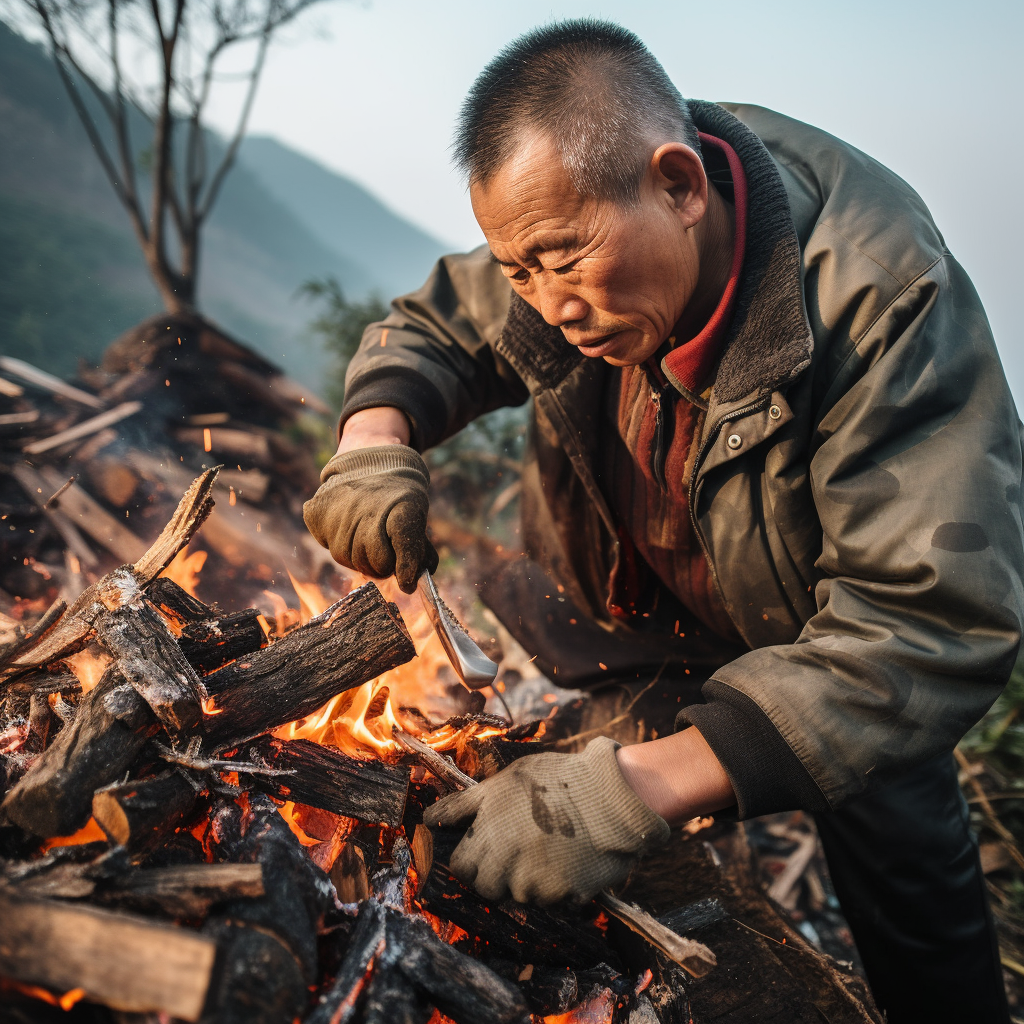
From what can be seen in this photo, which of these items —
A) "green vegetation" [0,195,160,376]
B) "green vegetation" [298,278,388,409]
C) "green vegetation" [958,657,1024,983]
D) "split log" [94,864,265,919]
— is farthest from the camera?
"green vegetation" [0,195,160,376]

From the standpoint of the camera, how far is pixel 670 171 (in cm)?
185

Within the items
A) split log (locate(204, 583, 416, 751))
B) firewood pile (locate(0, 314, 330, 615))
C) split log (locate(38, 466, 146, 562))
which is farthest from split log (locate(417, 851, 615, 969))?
split log (locate(38, 466, 146, 562))

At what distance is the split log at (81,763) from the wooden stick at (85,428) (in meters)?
3.72

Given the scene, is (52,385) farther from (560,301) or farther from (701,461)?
(701,461)

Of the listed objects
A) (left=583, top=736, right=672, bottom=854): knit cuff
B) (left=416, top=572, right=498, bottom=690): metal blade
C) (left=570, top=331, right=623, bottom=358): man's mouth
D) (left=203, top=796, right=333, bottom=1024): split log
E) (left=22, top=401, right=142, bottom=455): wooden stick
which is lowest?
(left=22, top=401, right=142, bottom=455): wooden stick

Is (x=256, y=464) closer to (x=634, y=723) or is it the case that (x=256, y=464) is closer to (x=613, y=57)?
(x=634, y=723)

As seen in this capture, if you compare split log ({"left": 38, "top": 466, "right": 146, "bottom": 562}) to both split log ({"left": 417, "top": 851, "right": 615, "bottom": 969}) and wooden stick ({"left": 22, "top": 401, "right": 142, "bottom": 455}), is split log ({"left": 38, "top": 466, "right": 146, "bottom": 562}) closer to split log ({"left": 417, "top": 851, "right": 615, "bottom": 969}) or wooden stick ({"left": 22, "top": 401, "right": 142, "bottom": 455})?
wooden stick ({"left": 22, "top": 401, "right": 142, "bottom": 455})

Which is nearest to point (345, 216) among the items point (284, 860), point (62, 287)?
point (62, 287)

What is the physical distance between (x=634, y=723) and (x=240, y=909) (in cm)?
210

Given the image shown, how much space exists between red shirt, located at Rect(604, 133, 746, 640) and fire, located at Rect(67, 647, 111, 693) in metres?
1.77

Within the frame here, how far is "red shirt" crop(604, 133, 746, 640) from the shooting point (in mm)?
2066

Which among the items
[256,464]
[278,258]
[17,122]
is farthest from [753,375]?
[278,258]

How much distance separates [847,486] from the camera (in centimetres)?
174

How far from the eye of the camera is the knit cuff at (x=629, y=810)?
4.91 ft
